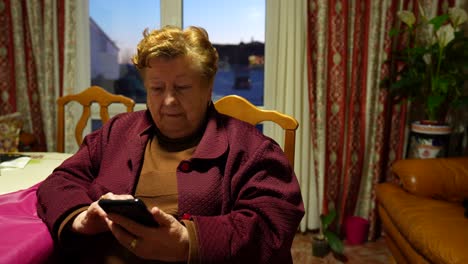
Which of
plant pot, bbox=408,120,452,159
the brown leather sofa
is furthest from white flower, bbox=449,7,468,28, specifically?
the brown leather sofa

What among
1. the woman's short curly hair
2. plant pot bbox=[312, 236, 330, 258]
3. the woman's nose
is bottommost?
plant pot bbox=[312, 236, 330, 258]

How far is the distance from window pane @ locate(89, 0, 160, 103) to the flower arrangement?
155cm

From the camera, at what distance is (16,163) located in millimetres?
1559

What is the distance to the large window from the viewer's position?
2.84 meters

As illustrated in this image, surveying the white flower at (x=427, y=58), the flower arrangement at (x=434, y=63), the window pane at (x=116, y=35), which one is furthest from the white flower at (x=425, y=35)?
the window pane at (x=116, y=35)

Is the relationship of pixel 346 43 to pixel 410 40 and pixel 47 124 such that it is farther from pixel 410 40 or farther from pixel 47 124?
pixel 47 124

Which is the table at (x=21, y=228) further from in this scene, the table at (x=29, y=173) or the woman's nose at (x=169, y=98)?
the woman's nose at (x=169, y=98)

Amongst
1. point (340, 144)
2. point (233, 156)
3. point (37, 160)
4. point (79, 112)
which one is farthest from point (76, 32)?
point (233, 156)

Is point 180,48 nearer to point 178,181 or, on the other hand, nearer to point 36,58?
point 178,181

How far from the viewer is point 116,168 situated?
1109 millimetres

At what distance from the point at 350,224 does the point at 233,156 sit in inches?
70.6

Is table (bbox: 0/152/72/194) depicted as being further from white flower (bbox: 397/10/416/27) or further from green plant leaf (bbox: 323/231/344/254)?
white flower (bbox: 397/10/416/27)

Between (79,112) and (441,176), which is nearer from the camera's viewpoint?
(441,176)

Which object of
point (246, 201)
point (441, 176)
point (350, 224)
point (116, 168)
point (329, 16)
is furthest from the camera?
point (350, 224)
